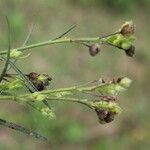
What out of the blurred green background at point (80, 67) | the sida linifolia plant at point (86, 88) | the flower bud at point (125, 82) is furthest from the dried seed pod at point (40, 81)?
the blurred green background at point (80, 67)

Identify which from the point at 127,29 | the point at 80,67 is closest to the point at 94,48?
the point at 127,29

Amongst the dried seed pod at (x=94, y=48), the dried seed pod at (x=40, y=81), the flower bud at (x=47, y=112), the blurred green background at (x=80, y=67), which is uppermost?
the blurred green background at (x=80, y=67)

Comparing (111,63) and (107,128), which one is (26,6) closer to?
(111,63)

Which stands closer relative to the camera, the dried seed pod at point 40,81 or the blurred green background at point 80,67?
the dried seed pod at point 40,81

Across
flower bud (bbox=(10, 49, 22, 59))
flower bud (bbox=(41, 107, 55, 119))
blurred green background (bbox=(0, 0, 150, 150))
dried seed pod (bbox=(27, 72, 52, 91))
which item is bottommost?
flower bud (bbox=(41, 107, 55, 119))

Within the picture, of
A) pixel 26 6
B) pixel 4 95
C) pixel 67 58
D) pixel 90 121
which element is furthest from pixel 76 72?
pixel 4 95

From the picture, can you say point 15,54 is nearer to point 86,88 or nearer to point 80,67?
point 86,88

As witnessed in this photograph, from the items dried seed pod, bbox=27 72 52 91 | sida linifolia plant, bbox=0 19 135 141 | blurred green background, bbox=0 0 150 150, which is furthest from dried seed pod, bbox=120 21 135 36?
blurred green background, bbox=0 0 150 150

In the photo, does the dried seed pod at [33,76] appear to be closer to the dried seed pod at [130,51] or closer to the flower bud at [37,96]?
the flower bud at [37,96]

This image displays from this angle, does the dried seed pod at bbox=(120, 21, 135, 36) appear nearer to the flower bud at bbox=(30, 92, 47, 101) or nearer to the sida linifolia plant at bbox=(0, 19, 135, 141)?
the sida linifolia plant at bbox=(0, 19, 135, 141)
